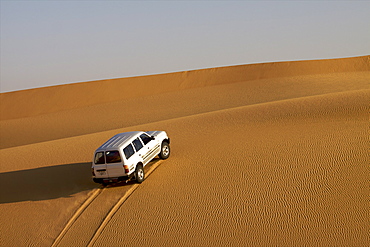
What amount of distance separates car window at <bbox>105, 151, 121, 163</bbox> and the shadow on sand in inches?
61.6

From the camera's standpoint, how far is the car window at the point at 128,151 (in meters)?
12.8

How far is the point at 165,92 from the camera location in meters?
49.1

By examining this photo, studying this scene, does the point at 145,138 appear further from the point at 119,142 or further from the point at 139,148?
the point at 119,142

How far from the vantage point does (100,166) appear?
42.1ft

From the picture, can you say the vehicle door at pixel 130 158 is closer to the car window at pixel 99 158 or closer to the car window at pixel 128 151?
the car window at pixel 128 151

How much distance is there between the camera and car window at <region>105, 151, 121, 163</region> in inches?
500

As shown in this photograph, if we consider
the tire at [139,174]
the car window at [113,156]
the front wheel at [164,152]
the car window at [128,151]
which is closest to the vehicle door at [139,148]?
the car window at [128,151]

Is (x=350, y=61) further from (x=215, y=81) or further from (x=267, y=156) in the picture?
(x=267, y=156)

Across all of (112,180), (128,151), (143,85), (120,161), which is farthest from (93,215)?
(143,85)

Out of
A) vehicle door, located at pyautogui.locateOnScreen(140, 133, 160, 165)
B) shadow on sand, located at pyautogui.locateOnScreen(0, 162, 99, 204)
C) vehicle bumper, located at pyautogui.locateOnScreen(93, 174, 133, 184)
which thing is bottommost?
shadow on sand, located at pyautogui.locateOnScreen(0, 162, 99, 204)

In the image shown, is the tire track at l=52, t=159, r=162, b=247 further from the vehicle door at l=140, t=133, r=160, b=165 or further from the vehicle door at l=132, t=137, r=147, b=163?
the vehicle door at l=140, t=133, r=160, b=165

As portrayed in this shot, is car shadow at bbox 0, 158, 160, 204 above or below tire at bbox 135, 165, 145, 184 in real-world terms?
below

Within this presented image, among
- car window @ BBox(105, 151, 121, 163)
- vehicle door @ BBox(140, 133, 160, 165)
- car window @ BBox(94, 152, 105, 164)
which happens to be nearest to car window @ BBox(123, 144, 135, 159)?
car window @ BBox(105, 151, 121, 163)

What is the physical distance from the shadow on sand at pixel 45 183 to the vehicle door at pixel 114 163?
139 cm
